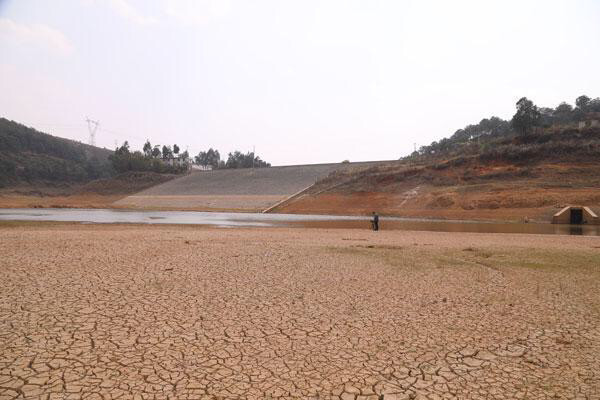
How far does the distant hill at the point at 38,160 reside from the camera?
4183 inches

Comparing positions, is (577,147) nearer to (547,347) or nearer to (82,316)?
(547,347)

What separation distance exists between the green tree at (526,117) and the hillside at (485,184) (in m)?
3.19

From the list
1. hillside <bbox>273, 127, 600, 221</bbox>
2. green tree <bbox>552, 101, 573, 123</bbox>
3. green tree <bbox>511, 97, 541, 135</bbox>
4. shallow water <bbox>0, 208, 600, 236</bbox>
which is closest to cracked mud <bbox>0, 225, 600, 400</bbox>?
shallow water <bbox>0, 208, 600, 236</bbox>

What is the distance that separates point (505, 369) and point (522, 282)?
19.7 ft

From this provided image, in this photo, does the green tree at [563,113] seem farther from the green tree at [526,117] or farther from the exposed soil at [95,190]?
the exposed soil at [95,190]

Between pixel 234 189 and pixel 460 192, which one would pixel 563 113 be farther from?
pixel 234 189

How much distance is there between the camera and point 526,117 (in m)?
64.8

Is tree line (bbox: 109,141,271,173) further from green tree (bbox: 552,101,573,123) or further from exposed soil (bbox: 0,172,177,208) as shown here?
green tree (bbox: 552,101,573,123)

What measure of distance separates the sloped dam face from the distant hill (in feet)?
145

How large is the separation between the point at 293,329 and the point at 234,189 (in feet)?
232

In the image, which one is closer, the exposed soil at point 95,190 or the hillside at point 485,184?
the hillside at point 485,184

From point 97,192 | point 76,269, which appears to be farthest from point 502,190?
point 97,192

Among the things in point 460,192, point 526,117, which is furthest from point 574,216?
point 526,117

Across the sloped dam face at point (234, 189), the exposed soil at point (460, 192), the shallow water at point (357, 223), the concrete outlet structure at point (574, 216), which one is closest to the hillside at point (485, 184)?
the exposed soil at point (460, 192)
